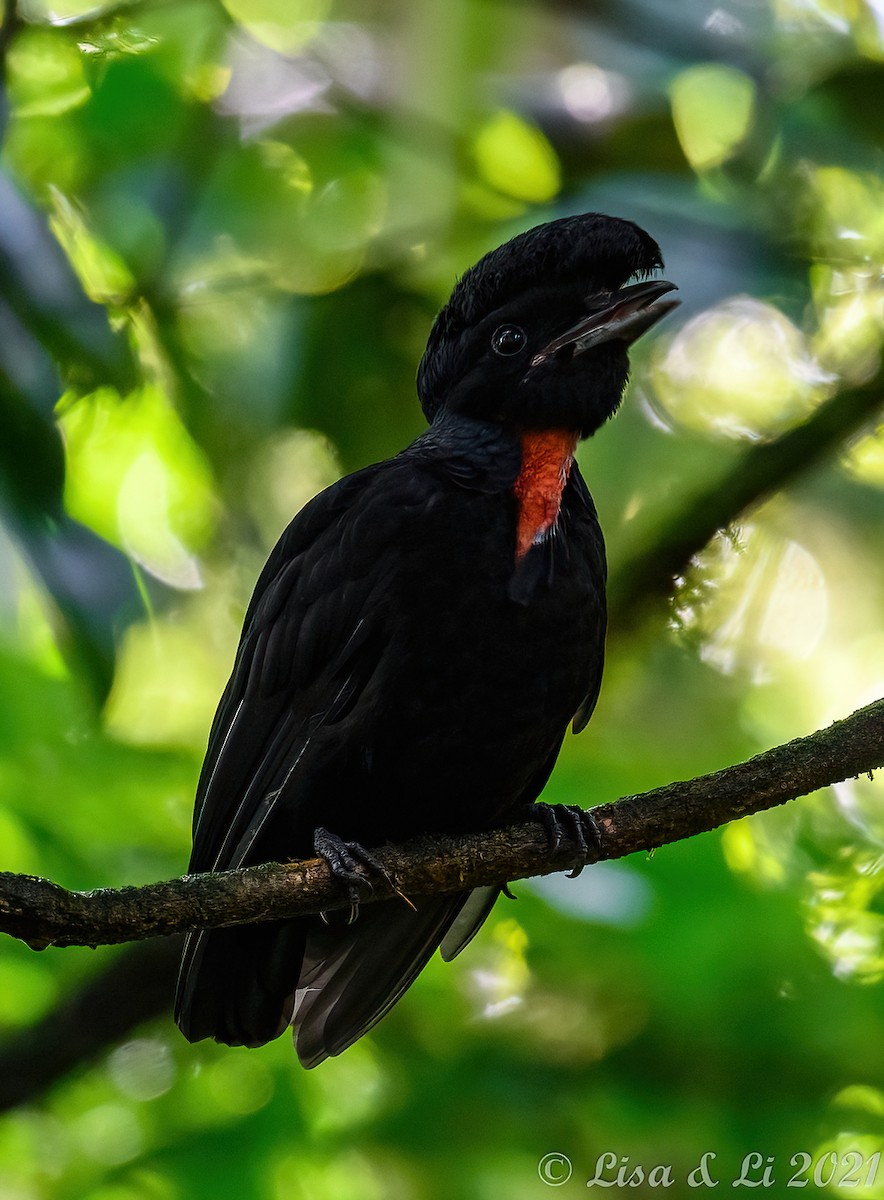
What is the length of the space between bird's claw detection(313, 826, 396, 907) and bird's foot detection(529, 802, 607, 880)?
0.41m

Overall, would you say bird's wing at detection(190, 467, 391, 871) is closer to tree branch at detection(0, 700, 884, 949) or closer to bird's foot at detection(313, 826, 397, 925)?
bird's foot at detection(313, 826, 397, 925)

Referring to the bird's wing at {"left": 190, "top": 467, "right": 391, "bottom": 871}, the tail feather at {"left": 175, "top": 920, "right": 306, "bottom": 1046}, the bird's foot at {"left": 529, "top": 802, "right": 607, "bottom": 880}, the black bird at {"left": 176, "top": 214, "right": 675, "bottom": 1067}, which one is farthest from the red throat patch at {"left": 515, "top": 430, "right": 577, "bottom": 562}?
the tail feather at {"left": 175, "top": 920, "right": 306, "bottom": 1046}

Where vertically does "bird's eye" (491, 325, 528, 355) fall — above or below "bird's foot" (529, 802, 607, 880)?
above

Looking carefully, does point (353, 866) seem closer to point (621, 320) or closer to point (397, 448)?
point (621, 320)

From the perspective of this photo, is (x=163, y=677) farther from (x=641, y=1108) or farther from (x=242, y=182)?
(x=641, y=1108)

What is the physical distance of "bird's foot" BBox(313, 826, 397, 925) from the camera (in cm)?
299

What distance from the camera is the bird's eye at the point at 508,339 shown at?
357 cm

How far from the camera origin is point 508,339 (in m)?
3.58

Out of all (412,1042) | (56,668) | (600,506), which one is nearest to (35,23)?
(56,668)

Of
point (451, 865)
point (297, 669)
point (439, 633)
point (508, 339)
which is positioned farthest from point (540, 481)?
point (451, 865)

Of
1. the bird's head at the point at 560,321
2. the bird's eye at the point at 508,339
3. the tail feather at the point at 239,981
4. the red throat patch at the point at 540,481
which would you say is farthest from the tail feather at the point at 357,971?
the bird's eye at the point at 508,339

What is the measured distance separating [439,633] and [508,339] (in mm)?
868

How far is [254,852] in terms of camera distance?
11.2 ft

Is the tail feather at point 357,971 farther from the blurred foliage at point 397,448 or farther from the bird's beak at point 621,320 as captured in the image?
the bird's beak at point 621,320
